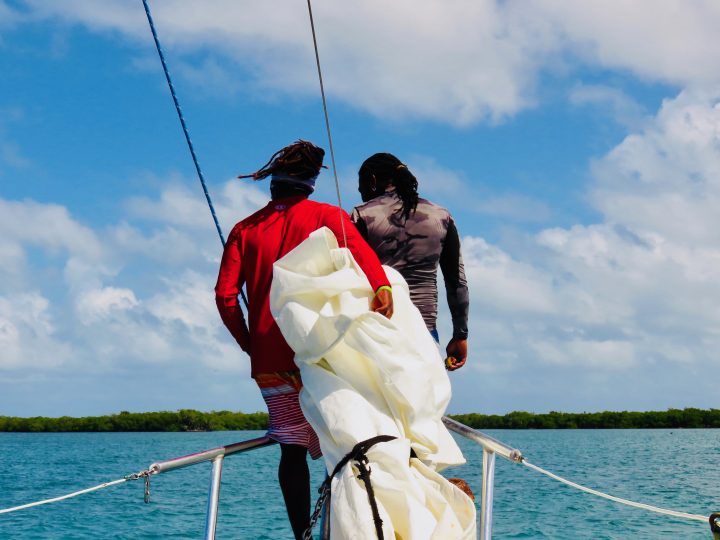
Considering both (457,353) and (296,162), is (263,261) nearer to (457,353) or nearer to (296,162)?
(296,162)

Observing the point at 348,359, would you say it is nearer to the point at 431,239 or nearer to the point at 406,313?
the point at 406,313

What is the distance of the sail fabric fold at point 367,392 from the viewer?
251cm

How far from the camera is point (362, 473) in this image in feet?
8.30

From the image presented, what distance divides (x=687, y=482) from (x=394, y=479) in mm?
30011

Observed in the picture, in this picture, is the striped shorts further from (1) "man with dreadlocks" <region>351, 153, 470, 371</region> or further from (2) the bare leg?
(1) "man with dreadlocks" <region>351, 153, 470, 371</region>

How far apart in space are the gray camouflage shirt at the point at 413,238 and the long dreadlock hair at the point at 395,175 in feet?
0.11

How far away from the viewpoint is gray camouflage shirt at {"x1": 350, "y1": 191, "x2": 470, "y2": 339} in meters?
3.74

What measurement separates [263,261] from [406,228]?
810 mm

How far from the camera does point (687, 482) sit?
2909 centimetres

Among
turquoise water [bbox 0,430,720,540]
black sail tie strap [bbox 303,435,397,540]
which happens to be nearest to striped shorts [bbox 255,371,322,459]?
black sail tie strap [bbox 303,435,397,540]

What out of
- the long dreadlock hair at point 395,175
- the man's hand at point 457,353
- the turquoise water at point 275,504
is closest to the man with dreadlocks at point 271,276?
the long dreadlock hair at point 395,175

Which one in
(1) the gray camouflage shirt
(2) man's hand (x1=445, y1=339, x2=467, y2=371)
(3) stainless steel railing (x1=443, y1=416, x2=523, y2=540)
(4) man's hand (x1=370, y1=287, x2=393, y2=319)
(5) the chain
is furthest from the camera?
(2) man's hand (x1=445, y1=339, x2=467, y2=371)

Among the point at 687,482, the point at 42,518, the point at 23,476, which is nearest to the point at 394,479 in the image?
the point at 42,518

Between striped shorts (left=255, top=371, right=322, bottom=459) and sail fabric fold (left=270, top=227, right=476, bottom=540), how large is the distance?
0.76ft
